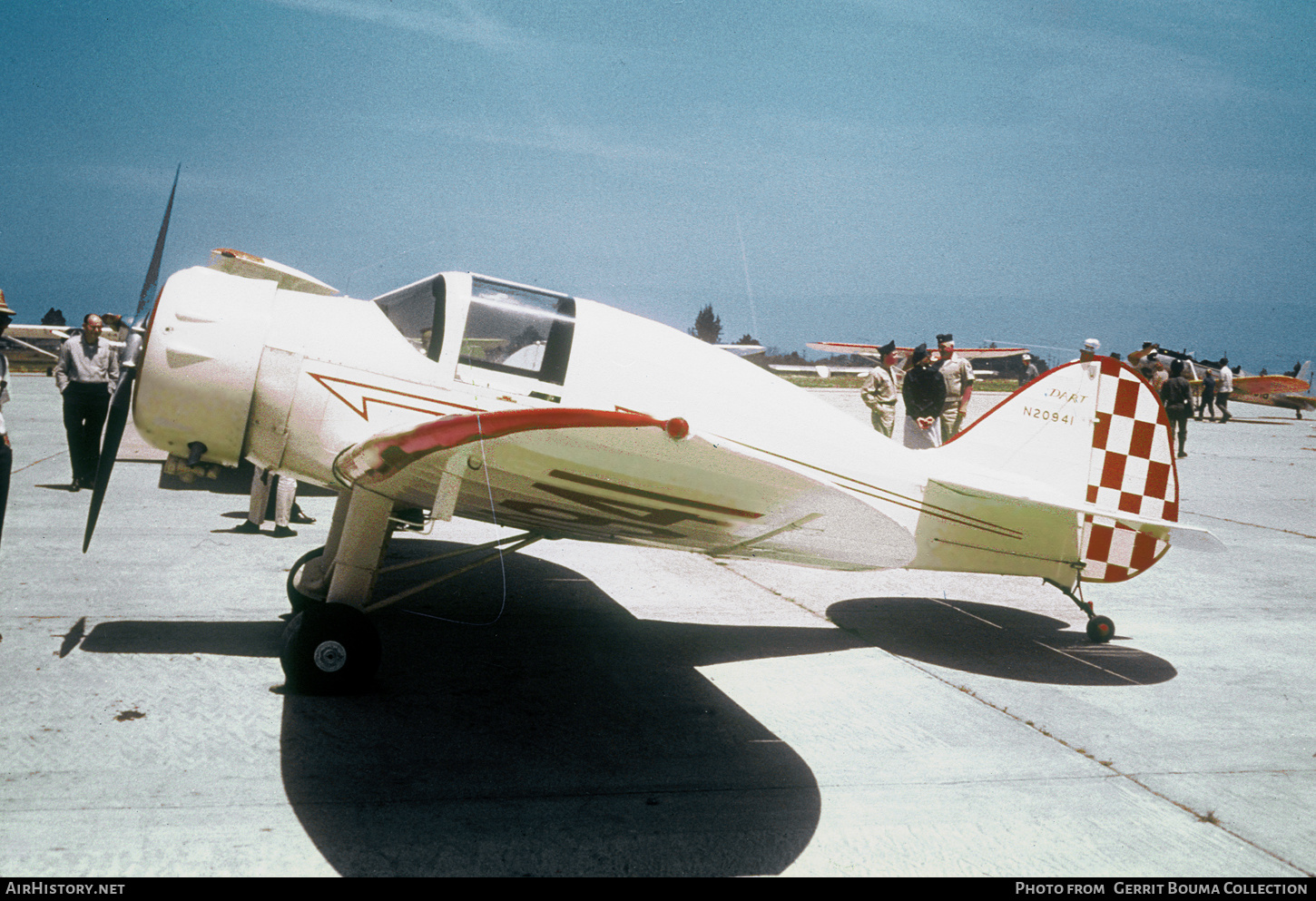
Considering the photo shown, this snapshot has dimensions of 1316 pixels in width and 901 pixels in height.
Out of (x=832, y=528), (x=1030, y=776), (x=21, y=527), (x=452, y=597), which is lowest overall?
(x=21, y=527)

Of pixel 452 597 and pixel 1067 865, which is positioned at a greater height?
pixel 1067 865

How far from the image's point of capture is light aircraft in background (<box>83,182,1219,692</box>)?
3.45 m

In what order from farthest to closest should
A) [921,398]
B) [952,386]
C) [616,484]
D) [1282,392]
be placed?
[1282,392]
[952,386]
[921,398]
[616,484]

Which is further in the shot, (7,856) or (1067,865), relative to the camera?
(1067,865)

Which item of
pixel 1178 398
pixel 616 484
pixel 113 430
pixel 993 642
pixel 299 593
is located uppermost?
pixel 1178 398

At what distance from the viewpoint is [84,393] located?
8.46 m

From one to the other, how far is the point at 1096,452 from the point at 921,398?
324cm

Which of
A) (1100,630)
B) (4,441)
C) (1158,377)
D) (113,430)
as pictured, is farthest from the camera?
(1158,377)

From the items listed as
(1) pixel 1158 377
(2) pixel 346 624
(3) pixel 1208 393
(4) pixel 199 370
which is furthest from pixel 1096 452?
(3) pixel 1208 393

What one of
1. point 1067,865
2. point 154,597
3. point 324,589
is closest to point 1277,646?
point 1067,865

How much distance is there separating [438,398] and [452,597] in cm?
224

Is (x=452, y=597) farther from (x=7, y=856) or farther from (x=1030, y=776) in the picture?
(x=1030, y=776)

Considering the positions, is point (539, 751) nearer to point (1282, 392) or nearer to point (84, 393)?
point (84, 393)

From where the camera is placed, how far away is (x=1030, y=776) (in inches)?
137
